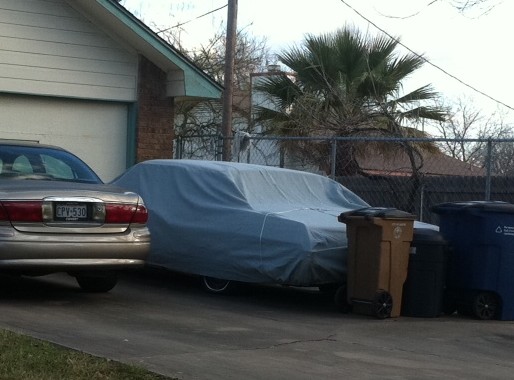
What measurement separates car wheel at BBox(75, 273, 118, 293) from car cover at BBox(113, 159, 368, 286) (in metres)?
0.87

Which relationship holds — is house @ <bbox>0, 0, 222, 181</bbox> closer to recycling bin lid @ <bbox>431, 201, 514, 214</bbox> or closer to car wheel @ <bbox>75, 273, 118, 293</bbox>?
car wheel @ <bbox>75, 273, 118, 293</bbox>

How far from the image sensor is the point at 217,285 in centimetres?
1073

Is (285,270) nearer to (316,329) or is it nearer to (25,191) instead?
(316,329)

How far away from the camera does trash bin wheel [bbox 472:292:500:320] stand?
397 inches

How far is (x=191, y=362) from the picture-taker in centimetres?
698

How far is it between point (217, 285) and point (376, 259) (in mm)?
1946

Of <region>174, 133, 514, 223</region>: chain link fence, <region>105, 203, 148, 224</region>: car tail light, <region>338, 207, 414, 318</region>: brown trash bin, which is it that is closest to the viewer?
<region>105, 203, 148, 224</region>: car tail light

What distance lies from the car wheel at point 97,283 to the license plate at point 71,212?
1119mm

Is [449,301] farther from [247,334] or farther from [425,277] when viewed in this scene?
[247,334]

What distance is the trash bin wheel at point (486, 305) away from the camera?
10094 millimetres

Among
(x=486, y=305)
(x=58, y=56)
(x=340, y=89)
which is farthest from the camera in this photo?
(x=340, y=89)

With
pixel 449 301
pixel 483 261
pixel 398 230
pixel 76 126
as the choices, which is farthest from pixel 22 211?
pixel 76 126

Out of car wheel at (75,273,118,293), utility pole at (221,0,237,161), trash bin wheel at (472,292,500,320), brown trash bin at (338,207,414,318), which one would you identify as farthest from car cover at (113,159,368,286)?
utility pole at (221,0,237,161)

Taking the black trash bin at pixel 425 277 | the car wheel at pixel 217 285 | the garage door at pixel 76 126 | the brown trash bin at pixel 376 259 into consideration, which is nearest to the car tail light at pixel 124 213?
the car wheel at pixel 217 285
